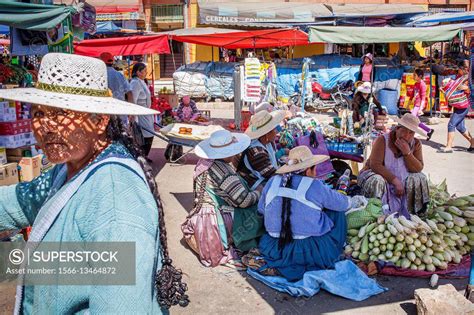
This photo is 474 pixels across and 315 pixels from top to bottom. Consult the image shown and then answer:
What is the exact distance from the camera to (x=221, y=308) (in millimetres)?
3807

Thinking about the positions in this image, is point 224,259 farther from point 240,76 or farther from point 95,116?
point 240,76

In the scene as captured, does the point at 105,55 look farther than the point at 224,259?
Yes

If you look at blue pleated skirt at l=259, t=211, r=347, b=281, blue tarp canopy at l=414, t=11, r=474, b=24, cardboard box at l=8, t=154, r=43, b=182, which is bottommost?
blue pleated skirt at l=259, t=211, r=347, b=281

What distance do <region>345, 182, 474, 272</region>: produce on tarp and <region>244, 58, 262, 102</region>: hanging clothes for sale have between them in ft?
21.5

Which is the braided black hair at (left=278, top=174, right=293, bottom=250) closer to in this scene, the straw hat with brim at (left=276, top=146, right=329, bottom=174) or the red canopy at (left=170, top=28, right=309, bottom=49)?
the straw hat with brim at (left=276, top=146, right=329, bottom=174)

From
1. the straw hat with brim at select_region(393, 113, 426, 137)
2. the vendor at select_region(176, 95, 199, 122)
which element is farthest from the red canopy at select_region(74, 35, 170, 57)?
the straw hat with brim at select_region(393, 113, 426, 137)

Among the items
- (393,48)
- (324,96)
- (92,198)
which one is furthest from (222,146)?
(393,48)

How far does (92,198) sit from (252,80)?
9612mm

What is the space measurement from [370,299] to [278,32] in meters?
7.57

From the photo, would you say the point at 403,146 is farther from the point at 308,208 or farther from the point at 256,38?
the point at 256,38

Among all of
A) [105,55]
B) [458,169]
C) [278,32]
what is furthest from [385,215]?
[278,32]

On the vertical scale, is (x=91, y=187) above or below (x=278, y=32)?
below

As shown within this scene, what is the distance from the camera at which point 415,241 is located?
434 cm

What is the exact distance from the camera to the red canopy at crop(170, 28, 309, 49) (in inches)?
404
